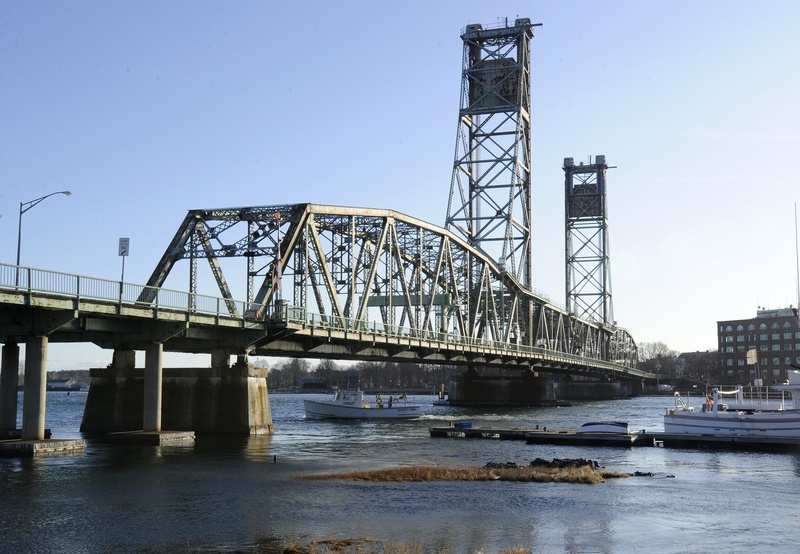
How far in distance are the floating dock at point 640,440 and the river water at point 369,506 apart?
5.04 metres

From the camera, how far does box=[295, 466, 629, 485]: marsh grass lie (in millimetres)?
46719

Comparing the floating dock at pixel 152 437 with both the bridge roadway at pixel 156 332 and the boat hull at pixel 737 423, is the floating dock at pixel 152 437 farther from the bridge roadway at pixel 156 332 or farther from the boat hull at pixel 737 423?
the boat hull at pixel 737 423

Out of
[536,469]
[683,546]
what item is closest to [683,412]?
[536,469]

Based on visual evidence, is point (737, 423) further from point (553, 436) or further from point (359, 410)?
point (359, 410)

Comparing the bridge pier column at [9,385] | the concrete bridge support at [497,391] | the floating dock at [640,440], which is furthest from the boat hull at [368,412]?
Answer: the bridge pier column at [9,385]

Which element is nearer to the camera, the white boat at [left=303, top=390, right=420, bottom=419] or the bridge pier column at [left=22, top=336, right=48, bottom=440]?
the bridge pier column at [left=22, top=336, right=48, bottom=440]

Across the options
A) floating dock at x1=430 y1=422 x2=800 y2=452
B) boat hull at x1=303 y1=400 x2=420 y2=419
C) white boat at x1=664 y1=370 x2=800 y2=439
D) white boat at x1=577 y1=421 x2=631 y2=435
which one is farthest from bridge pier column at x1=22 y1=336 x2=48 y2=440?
boat hull at x1=303 y1=400 x2=420 y2=419

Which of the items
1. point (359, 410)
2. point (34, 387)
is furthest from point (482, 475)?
point (359, 410)

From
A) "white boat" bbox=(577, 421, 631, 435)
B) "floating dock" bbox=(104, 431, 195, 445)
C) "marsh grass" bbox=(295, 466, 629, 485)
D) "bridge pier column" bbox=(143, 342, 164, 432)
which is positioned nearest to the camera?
"marsh grass" bbox=(295, 466, 629, 485)

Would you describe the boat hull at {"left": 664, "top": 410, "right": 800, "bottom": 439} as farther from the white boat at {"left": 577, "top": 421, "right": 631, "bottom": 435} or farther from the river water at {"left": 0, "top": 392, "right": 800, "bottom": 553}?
the river water at {"left": 0, "top": 392, "right": 800, "bottom": 553}

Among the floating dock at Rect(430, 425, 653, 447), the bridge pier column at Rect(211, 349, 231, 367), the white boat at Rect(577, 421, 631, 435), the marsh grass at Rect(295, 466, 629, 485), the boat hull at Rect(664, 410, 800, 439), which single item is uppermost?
the bridge pier column at Rect(211, 349, 231, 367)

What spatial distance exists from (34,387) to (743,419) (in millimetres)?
45629

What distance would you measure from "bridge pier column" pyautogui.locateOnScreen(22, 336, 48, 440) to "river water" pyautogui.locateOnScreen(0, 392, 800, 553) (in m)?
2.74

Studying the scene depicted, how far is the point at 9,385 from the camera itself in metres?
61.1
